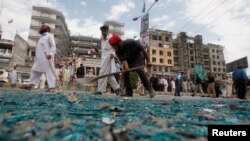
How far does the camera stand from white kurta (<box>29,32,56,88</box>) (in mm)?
6254

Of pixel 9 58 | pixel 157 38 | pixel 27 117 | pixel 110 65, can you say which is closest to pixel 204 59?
pixel 157 38

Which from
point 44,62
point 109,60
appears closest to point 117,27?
point 109,60

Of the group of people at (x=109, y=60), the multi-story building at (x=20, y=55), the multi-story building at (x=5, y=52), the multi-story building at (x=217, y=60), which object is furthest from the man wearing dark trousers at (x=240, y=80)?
the multi-story building at (x=217, y=60)

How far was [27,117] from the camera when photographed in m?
1.78

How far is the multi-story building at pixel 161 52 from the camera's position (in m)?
61.6

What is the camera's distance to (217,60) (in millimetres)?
79375

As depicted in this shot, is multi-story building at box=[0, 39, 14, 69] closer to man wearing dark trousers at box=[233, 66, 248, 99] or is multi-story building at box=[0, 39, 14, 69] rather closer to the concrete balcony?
the concrete balcony

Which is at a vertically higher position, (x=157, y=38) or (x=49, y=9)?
(x=49, y=9)

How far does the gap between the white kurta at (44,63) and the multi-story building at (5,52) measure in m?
40.0

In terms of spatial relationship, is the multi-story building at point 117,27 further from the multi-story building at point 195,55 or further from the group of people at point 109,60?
the group of people at point 109,60

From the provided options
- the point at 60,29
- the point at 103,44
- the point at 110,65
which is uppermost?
the point at 60,29

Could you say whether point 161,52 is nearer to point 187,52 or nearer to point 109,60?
point 187,52

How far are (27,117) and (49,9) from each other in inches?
2490

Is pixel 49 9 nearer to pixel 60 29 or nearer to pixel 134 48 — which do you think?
pixel 60 29
